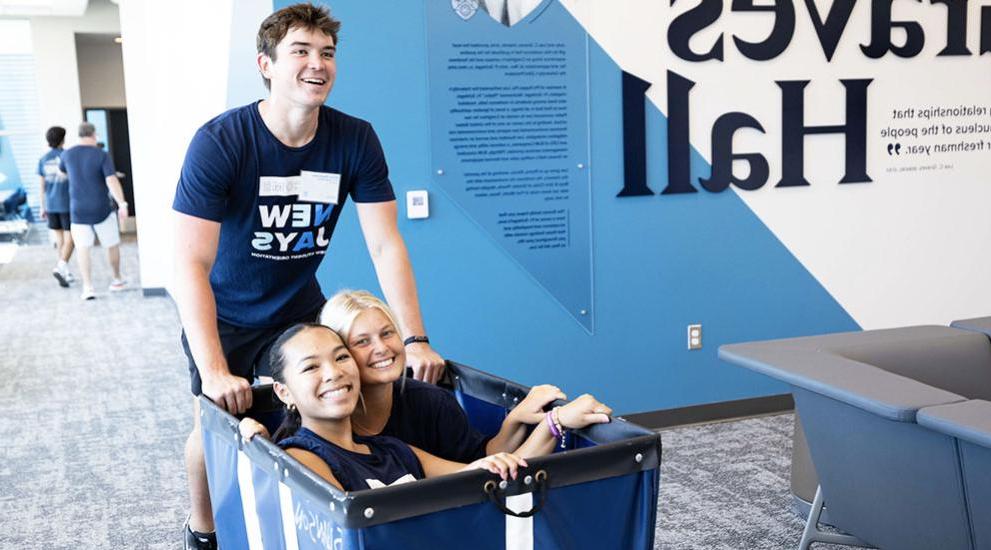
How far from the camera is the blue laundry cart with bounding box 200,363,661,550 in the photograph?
4.97ft

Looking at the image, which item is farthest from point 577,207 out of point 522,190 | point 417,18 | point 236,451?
point 236,451

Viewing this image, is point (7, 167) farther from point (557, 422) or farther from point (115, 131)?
point (557, 422)

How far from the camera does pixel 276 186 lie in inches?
95.4

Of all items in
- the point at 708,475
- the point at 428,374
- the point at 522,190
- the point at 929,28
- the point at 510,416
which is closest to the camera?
the point at 510,416

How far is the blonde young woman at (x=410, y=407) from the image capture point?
2051 millimetres

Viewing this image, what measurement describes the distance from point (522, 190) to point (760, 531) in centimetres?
163

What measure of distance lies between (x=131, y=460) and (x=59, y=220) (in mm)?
6337

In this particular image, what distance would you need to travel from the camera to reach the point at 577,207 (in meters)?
4.32

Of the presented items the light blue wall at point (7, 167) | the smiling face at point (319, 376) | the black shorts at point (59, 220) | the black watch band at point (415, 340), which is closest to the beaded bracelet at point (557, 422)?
the smiling face at point (319, 376)

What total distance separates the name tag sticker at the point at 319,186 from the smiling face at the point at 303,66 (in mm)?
208

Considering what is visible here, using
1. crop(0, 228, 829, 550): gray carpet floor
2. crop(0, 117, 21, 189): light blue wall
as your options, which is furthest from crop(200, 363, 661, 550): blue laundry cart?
crop(0, 117, 21, 189): light blue wall

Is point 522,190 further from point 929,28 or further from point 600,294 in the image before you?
point 929,28

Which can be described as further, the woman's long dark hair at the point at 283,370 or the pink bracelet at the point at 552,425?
the woman's long dark hair at the point at 283,370

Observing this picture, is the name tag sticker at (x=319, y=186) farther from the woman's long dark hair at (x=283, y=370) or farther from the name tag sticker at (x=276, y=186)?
the woman's long dark hair at (x=283, y=370)
